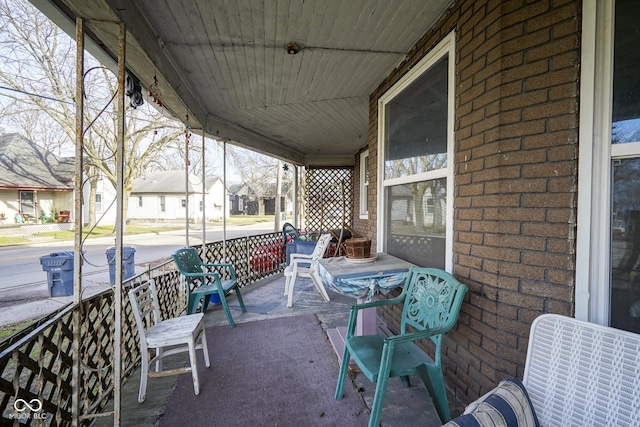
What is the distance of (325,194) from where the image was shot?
8125 millimetres

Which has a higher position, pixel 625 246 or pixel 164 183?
pixel 164 183

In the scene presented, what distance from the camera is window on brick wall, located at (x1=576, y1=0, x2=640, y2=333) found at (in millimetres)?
1359

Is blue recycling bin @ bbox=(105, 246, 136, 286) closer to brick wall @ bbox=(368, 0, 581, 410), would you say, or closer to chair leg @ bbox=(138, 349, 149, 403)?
chair leg @ bbox=(138, 349, 149, 403)

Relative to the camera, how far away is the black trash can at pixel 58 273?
16.2 feet

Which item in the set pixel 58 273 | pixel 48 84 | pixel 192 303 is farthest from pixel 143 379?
pixel 48 84

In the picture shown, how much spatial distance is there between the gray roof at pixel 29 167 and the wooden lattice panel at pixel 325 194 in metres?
15.6

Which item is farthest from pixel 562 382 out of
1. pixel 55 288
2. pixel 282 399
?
pixel 55 288

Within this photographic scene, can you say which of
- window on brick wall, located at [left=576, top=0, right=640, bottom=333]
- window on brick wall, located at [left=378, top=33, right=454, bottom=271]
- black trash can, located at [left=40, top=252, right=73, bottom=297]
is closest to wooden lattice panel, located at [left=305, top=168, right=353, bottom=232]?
window on brick wall, located at [left=378, top=33, right=454, bottom=271]

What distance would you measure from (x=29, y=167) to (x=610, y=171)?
22742 mm

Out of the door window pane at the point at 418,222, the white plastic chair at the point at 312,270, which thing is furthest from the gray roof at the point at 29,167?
the door window pane at the point at 418,222

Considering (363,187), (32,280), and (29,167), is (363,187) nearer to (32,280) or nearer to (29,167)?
(32,280)

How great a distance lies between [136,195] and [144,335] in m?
28.4

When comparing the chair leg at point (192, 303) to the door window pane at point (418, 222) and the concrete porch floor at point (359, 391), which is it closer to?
the concrete porch floor at point (359, 391)

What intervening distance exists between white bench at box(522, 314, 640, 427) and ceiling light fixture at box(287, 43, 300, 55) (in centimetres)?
259
